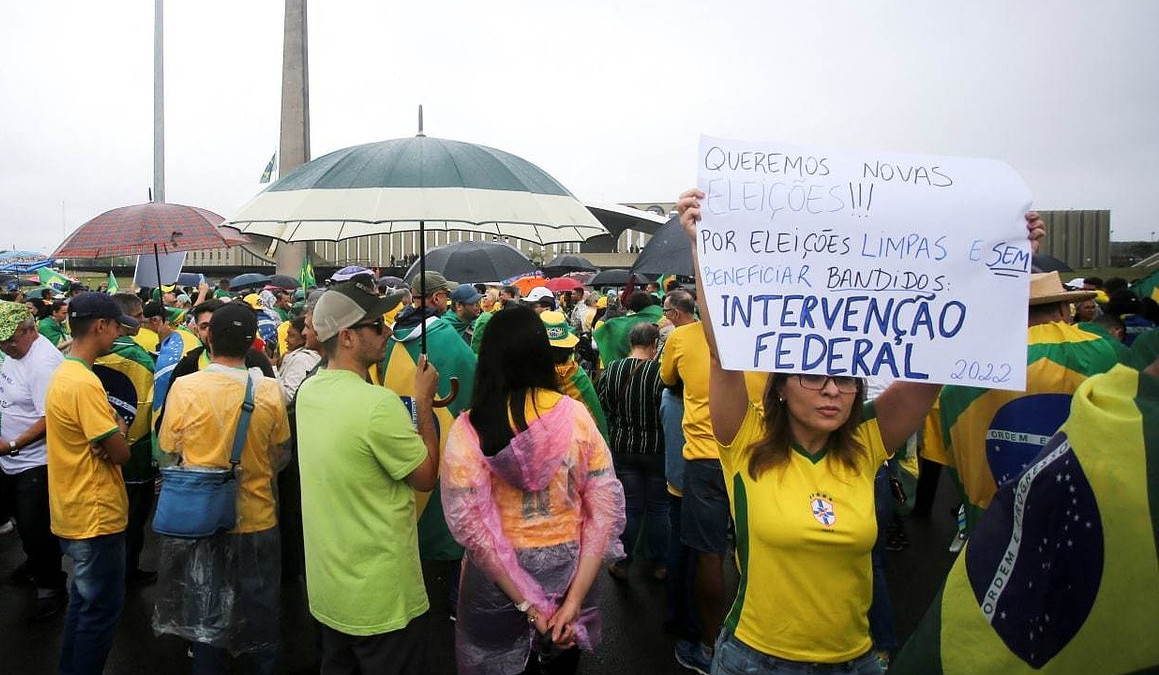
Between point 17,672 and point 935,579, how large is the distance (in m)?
5.93

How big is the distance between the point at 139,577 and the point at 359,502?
389 centimetres

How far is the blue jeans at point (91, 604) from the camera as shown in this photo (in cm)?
362

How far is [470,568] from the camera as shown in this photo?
2.84m

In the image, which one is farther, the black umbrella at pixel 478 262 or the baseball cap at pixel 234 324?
the black umbrella at pixel 478 262

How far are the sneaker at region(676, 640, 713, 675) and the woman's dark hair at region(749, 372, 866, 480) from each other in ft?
7.76

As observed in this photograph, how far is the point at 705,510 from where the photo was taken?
4.18 meters

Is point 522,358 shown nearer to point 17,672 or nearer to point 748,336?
point 748,336

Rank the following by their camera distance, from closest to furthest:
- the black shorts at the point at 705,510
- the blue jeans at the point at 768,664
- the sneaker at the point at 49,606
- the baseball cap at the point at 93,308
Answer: the blue jeans at the point at 768,664
the baseball cap at the point at 93,308
the black shorts at the point at 705,510
the sneaker at the point at 49,606

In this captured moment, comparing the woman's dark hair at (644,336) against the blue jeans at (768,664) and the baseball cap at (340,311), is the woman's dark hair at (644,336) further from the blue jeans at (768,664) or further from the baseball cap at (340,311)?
the blue jeans at (768,664)

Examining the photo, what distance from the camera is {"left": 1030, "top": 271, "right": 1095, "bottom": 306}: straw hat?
118 inches

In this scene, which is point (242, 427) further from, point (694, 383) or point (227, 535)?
point (694, 383)

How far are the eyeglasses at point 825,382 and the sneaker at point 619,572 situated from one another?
3.74 metres

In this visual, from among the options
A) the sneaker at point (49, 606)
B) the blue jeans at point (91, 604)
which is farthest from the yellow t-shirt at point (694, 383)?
the sneaker at point (49, 606)

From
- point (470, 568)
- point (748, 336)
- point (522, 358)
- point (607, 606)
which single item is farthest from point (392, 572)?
point (607, 606)
